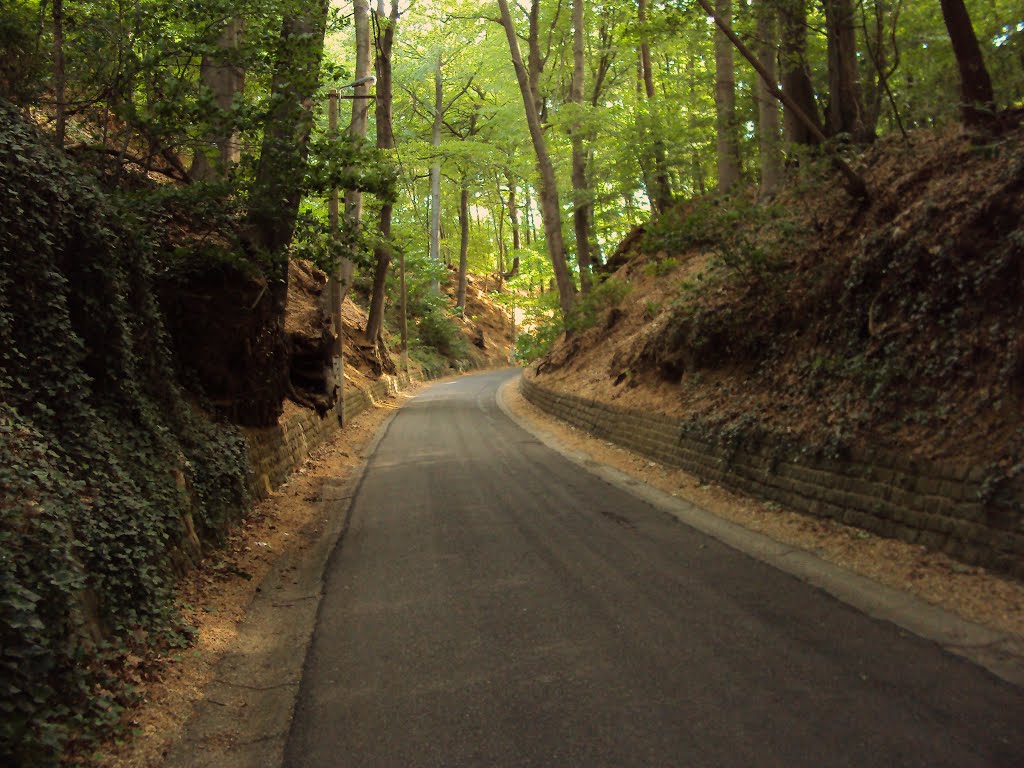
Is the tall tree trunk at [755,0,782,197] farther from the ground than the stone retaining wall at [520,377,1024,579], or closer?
farther from the ground

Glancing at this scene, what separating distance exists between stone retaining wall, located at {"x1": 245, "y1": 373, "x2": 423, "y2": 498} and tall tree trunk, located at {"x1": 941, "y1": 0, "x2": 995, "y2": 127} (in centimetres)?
955

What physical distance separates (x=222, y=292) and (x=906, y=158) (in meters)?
8.98

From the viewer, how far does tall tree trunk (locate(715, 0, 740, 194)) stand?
14914 mm

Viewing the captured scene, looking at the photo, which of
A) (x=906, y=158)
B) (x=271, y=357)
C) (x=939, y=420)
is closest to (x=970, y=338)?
(x=939, y=420)

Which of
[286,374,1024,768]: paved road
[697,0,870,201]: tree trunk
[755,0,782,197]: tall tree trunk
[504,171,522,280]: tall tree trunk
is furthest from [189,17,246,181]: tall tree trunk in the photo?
[504,171,522,280]: tall tree trunk

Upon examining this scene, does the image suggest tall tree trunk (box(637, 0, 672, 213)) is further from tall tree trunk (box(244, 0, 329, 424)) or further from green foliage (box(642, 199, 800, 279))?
tall tree trunk (box(244, 0, 329, 424))

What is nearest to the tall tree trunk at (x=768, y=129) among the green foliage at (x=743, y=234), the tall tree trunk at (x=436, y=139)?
the green foliage at (x=743, y=234)

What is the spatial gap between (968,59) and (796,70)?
195 inches

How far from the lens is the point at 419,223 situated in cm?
4369

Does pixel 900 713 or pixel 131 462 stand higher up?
pixel 131 462

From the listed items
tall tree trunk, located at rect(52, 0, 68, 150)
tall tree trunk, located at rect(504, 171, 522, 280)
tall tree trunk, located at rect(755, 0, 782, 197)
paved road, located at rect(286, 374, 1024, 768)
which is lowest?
paved road, located at rect(286, 374, 1024, 768)

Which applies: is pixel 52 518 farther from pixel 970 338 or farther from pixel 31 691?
pixel 970 338

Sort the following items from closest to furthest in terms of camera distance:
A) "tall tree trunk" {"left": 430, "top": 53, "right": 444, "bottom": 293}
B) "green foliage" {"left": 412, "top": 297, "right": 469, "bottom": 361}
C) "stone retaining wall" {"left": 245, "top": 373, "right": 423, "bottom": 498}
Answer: "stone retaining wall" {"left": 245, "top": 373, "right": 423, "bottom": 498} → "tall tree trunk" {"left": 430, "top": 53, "right": 444, "bottom": 293} → "green foliage" {"left": 412, "top": 297, "right": 469, "bottom": 361}

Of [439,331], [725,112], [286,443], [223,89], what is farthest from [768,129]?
[439,331]
